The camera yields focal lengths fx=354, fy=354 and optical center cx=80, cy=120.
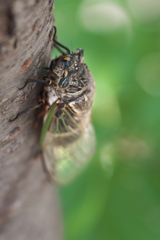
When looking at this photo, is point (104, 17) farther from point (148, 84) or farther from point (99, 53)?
point (148, 84)

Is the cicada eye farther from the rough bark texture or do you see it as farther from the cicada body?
the rough bark texture

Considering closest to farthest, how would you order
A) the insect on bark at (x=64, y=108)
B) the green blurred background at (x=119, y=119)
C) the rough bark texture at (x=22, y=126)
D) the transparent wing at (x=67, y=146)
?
1. the rough bark texture at (x=22, y=126)
2. the insect on bark at (x=64, y=108)
3. the transparent wing at (x=67, y=146)
4. the green blurred background at (x=119, y=119)

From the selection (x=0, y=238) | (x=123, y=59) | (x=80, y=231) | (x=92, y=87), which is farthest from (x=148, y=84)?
(x=0, y=238)

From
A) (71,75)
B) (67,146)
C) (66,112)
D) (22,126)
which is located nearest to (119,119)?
(67,146)

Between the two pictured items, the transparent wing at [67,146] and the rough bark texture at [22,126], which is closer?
the rough bark texture at [22,126]

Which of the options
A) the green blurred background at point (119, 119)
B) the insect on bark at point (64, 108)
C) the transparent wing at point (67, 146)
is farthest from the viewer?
the green blurred background at point (119, 119)

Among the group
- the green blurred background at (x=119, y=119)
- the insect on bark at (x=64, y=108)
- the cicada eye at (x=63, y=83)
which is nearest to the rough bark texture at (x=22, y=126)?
the insect on bark at (x=64, y=108)

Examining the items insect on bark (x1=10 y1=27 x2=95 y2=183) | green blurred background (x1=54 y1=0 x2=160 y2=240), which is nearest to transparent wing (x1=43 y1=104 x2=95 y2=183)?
insect on bark (x1=10 y1=27 x2=95 y2=183)

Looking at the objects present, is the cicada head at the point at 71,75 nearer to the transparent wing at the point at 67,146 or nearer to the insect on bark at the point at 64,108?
the insect on bark at the point at 64,108
